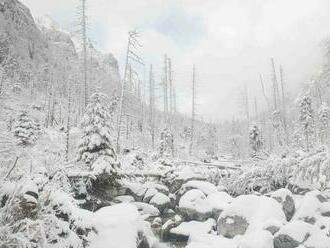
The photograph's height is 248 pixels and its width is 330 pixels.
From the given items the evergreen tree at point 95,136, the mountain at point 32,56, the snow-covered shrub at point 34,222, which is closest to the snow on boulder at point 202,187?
the evergreen tree at point 95,136

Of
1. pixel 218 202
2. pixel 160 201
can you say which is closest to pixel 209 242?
pixel 218 202

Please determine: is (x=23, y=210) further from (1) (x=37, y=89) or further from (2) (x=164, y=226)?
(1) (x=37, y=89)

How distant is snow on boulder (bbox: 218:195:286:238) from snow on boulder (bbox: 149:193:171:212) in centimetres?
327

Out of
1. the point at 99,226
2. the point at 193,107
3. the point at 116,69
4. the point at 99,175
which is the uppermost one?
the point at 116,69

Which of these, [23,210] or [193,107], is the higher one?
[193,107]

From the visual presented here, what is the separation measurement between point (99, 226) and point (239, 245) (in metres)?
3.62

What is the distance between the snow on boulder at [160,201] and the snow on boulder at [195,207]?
0.97 metres

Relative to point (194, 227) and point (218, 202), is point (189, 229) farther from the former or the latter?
point (218, 202)

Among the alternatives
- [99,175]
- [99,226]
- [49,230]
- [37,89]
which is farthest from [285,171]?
[37,89]

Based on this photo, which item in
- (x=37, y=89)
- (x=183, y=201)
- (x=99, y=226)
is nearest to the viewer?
(x=99, y=226)

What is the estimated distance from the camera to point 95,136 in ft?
47.8

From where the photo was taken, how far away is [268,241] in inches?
361

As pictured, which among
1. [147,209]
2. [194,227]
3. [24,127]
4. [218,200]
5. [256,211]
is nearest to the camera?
[256,211]

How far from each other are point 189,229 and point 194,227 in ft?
0.67
